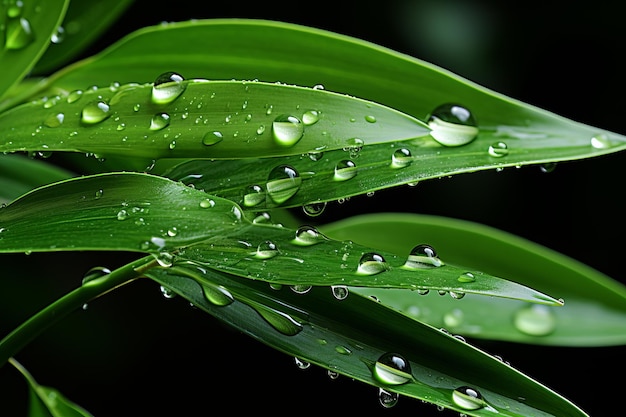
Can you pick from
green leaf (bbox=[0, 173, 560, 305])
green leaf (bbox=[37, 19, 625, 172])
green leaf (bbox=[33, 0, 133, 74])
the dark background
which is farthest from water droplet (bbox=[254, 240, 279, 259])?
the dark background

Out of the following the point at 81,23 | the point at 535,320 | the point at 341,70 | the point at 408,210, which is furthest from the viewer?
the point at 408,210

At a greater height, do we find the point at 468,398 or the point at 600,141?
the point at 600,141

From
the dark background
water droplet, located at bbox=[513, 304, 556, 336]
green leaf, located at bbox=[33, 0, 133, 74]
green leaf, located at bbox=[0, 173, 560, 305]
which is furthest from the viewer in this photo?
the dark background

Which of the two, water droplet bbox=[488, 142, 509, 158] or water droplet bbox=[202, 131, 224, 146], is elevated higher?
water droplet bbox=[488, 142, 509, 158]

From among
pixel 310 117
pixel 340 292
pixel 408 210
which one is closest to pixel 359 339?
pixel 340 292

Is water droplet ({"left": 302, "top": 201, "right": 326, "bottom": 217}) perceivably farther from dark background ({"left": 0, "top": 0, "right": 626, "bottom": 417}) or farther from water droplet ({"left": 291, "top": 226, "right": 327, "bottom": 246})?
dark background ({"left": 0, "top": 0, "right": 626, "bottom": 417})

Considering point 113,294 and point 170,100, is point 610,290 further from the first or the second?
point 113,294

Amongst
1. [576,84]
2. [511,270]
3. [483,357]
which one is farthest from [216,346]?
[483,357]

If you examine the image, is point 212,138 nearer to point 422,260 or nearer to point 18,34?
point 422,260
